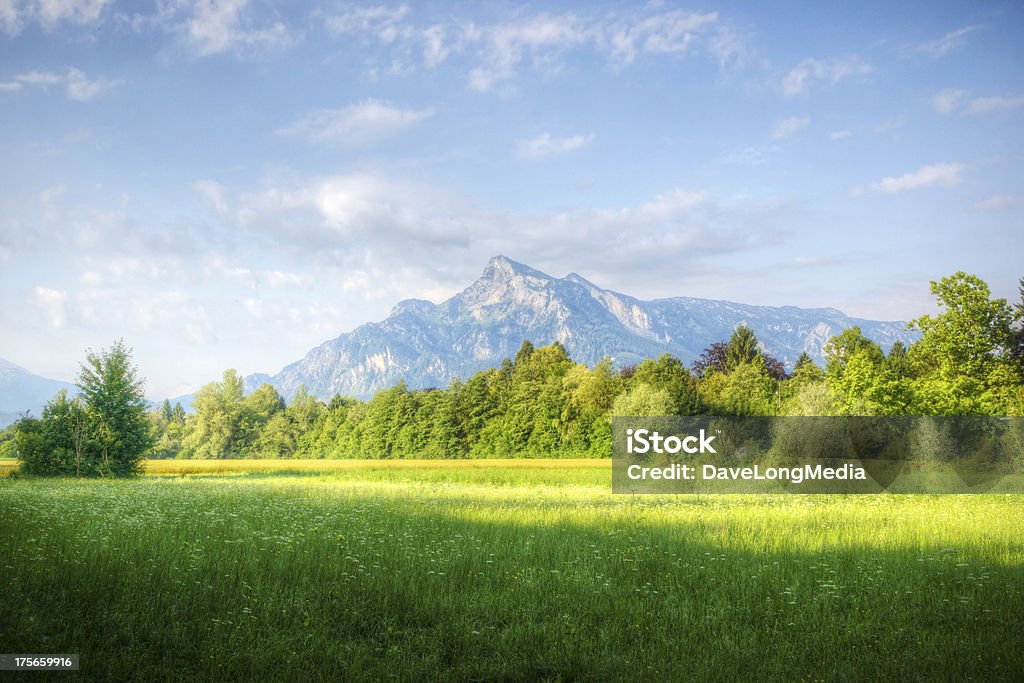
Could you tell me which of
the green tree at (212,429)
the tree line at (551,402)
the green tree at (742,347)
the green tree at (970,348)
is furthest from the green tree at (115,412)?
the green tree at (742,347)

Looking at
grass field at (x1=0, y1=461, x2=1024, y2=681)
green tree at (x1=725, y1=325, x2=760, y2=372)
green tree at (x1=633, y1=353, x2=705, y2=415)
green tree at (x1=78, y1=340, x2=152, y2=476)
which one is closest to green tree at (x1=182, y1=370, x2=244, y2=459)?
green tree at (x1=78, y1=340, x2=152, y2=476)

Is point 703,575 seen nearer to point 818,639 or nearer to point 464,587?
point 818,639

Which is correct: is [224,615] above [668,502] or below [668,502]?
above

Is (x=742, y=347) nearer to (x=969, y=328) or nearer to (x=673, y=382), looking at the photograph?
(x=673, y=382)

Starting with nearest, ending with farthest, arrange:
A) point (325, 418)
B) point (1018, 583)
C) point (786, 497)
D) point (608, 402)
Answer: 1. point (1018, 583)
2. point (786, 497)
3. point (608, 402)
4. point (325, 418)

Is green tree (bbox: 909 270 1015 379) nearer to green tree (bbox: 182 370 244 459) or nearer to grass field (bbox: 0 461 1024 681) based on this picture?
grass field (bbox: 0 461 1024 681)

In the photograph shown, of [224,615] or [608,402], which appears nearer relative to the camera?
[224,615]

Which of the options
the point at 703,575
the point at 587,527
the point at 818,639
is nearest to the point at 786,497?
the point at 587,527

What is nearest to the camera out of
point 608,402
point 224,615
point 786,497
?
point 224,615

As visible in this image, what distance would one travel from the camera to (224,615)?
8.59m

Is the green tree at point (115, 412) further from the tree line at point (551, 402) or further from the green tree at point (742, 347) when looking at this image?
the green tree at point (742, 347)

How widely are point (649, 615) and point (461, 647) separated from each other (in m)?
3.03

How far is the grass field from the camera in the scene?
7598 mm

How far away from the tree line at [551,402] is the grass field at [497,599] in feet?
91.5
